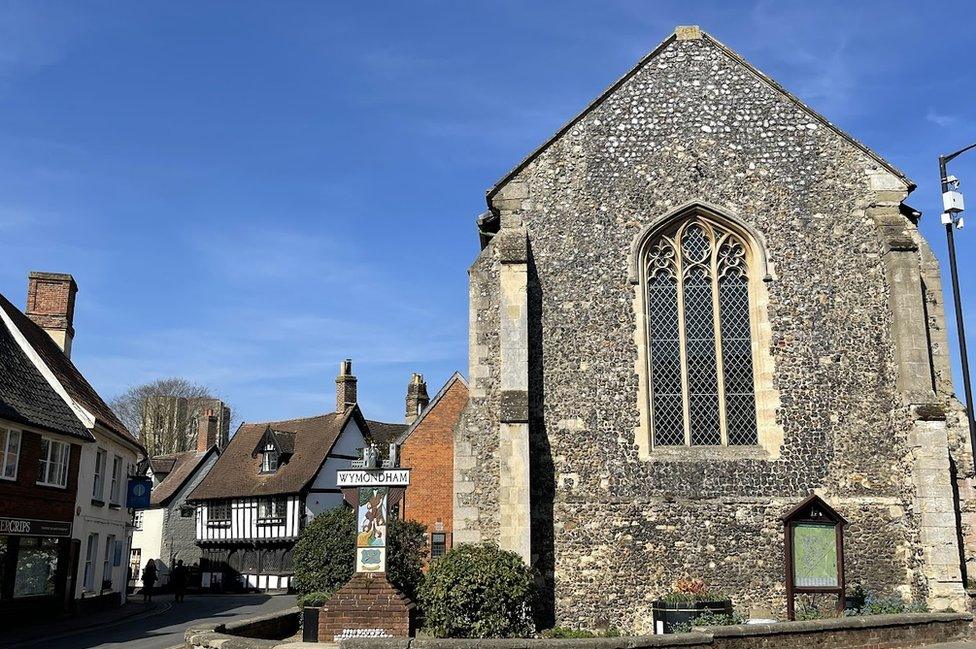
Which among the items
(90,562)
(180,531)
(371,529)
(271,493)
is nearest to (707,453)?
(371,529)

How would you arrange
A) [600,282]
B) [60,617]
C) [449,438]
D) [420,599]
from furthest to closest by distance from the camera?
[449,438] < [60,617] < [600,282] < [420,599]

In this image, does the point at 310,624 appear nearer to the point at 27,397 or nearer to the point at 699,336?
the point at 699,336

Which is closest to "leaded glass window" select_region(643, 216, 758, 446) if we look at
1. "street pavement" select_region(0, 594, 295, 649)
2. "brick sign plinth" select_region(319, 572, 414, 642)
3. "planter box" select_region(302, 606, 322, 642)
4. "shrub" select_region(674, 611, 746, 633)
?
"shrub" select_region(674, 611, 746, 633)

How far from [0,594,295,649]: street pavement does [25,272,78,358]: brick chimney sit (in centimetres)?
913

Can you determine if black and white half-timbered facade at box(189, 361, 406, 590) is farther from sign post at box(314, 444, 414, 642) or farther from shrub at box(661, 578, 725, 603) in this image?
shrub at box(661, 578, 725, 603)

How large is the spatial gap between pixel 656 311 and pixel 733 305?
1436 millimetres

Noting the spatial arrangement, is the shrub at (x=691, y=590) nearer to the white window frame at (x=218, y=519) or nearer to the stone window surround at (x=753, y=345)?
the stone window surround at (x=753, y=345)

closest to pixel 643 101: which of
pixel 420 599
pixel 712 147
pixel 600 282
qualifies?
pixel 712 147

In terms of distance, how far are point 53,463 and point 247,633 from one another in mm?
11076

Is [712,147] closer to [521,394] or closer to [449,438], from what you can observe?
[521,394]

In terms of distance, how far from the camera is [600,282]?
1581 cm

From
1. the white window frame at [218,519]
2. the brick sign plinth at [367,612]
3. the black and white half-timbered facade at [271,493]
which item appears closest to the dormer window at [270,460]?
the black and white half-timbered facade at [271,493]

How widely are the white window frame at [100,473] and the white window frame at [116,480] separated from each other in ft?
2.90

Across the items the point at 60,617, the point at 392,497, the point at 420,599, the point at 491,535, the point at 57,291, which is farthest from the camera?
the point at 57,291
